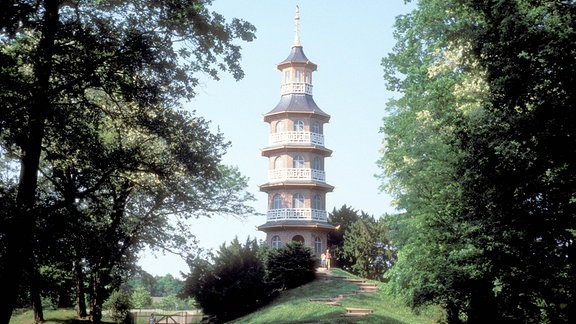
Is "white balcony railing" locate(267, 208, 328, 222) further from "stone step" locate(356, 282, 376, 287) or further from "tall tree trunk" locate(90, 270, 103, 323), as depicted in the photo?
"tall tree trunk" locate(90, 270, 103, 323)

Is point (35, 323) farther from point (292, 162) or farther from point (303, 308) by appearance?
point (292, 162)

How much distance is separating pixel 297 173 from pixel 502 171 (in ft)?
100

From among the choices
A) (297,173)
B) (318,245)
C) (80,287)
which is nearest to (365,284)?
(318,245)

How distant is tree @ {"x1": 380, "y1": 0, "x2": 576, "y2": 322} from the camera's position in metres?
13.6

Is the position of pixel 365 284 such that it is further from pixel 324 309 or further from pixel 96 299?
pixel 96 299

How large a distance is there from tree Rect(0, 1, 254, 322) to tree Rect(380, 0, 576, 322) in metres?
7.29

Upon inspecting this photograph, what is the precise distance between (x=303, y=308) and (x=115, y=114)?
16787mm

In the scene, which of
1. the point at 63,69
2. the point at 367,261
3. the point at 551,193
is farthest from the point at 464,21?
the point at 367,261

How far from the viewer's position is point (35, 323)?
31562mm

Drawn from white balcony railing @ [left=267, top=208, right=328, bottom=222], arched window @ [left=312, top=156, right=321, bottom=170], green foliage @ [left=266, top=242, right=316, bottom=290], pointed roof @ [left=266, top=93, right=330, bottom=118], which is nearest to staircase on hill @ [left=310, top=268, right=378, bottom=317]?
green foliage @ [left=266, top=242, right=316, bottom=290]

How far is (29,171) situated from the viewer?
496 inches

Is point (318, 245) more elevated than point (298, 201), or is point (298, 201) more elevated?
point (298, 201)

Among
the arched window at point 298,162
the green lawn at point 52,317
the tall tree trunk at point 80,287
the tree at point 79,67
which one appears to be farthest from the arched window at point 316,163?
the tree at point 79,67

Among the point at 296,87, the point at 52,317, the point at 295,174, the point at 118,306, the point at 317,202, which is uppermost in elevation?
the point at 296,87
